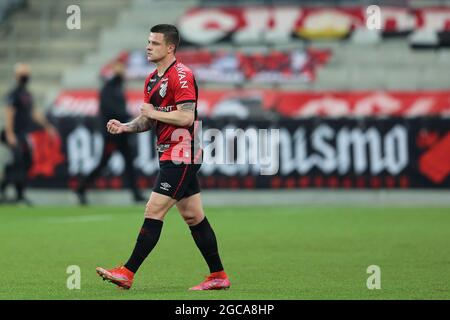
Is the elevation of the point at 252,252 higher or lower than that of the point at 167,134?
lower

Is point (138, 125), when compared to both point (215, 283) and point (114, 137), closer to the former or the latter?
point (215, 283)

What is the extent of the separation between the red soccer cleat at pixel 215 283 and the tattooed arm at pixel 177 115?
1230mm

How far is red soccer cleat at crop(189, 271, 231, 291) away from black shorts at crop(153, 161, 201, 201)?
687 millimetres

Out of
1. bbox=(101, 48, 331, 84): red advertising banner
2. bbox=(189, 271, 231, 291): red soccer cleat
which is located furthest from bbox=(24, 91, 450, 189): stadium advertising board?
bbox=(189, 271, 231, 291): red soccer cleat

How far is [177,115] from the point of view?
9.87 meters

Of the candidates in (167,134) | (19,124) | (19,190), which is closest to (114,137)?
(19,124)

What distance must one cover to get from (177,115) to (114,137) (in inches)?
473

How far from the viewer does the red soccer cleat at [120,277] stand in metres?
9.72

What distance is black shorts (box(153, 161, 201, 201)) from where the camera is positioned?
9.98m

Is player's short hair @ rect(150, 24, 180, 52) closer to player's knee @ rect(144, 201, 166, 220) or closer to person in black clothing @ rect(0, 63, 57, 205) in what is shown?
player's knee @ rect(144, 201, 166, 220)

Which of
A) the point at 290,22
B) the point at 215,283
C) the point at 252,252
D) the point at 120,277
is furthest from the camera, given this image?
the point at 290,22

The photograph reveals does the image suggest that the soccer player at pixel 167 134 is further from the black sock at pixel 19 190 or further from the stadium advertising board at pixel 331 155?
the black sock at pixel 19 190

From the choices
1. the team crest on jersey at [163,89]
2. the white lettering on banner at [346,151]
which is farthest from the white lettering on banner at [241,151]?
the team crest on jersey at [163,89]

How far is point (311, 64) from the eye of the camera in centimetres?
2878
